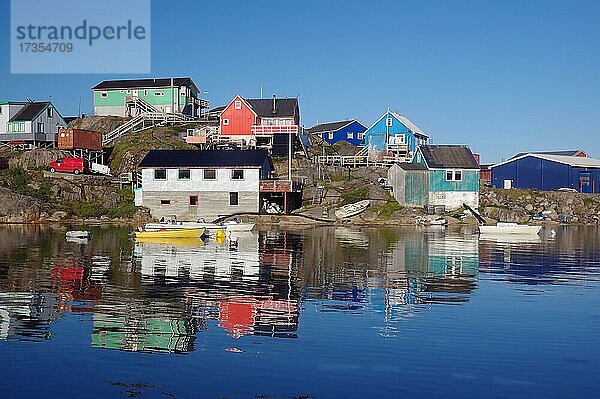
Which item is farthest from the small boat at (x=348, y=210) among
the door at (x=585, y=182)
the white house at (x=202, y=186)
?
the door at (x=585, y=182)

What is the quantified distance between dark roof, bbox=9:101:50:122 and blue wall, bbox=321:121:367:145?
35967 millimetres

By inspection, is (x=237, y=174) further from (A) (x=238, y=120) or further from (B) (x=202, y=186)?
(A) (x=238, y=120)

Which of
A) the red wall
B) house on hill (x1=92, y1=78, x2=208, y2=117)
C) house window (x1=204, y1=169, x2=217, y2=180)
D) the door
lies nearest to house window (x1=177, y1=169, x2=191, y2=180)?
house window (x1=204, y1=169, x2=217, y2=180)

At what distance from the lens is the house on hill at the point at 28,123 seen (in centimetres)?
7788

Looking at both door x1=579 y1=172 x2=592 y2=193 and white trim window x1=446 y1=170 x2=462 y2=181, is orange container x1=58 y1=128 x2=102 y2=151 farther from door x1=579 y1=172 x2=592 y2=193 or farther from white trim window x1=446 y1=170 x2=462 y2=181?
door x1=579 y1=172 x2=592 y2=193

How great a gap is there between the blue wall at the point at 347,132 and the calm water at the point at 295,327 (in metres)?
59.8

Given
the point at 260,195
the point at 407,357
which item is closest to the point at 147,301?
the point at 407,357

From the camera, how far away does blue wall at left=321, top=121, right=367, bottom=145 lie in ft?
304

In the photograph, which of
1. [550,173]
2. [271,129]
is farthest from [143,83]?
[550,173]

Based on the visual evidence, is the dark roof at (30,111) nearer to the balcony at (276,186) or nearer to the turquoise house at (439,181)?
the balcony at (276,186)

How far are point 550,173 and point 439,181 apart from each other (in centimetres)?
1997

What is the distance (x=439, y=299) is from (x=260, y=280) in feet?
22.8

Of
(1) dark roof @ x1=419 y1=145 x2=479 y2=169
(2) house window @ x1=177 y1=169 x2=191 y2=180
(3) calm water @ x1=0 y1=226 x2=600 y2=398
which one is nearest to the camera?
(3) calm water @ x1=0 y1=226 x2=600 y2=398

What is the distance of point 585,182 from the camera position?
254ft
